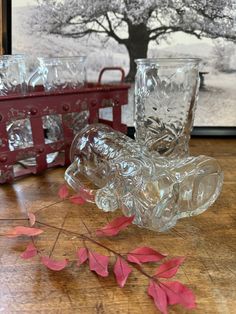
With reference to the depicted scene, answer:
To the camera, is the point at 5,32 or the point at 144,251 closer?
the point at 144,251

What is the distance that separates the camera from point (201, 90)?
964 mm

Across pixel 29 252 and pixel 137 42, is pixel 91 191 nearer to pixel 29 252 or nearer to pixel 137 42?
pixel 29 252

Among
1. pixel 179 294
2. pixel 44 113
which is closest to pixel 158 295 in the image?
pixel 179 294

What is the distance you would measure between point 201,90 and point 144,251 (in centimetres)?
59

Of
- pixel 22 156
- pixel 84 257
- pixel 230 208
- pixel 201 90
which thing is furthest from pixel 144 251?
pixel 201 90

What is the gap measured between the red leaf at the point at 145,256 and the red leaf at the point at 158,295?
38mm

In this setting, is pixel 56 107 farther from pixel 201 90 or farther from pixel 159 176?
pixel 201 90

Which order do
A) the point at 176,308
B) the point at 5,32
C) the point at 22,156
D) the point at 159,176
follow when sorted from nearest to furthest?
the point at 176,308
the point at 159,176
the point at 22,156
the point at 5,32

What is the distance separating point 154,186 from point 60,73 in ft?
1.21

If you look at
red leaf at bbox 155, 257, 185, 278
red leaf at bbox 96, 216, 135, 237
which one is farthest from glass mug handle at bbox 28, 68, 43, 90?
red leaf at bbox 155, 257, 185, 278

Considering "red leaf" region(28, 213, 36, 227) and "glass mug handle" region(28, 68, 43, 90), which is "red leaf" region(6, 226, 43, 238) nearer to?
"red leaf" region(28, 213, 36, 227)

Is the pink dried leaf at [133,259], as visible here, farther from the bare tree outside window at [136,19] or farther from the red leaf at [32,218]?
the bare tree outside window at [136,19]

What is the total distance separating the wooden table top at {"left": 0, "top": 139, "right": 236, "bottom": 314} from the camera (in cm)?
38

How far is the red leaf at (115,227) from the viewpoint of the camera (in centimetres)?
50
